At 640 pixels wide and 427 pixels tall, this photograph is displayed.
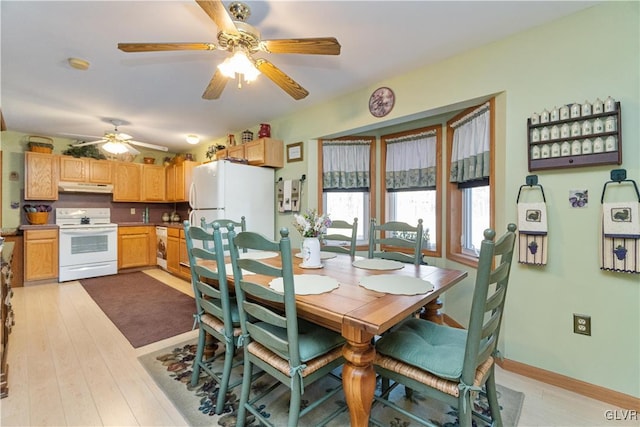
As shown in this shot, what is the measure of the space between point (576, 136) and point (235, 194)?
3286 mm

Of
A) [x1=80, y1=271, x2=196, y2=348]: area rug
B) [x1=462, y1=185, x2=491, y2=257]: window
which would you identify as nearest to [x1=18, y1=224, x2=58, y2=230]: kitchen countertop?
[x1=80, y1=271, x2=196, y2=348]: area rug

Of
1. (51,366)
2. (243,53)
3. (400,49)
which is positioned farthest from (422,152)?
(51,366)

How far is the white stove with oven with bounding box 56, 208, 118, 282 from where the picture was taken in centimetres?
439

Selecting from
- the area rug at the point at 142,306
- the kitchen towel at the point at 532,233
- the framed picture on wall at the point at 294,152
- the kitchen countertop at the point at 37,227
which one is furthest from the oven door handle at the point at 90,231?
the kitchen towel at the point at 532,233

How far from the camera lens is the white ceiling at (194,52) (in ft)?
5.76

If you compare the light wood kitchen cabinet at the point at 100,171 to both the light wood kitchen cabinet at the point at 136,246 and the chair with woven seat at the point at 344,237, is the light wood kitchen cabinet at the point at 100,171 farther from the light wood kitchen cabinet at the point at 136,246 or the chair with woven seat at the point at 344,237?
the chair with woven seat at the point at 344,237

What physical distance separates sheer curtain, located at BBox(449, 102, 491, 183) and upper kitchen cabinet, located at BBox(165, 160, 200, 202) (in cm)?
439

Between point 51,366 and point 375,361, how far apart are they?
93.9 inches

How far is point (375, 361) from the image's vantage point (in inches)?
53.9

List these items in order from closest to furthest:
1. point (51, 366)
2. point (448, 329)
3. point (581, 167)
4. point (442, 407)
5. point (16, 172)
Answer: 1. point (448, 329)
2. point (442, 407)
3. point (581, 167)
4. point (51, 366)
5. point (16, 172)

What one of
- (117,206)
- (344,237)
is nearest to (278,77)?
(344,237)

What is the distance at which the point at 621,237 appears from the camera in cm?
162

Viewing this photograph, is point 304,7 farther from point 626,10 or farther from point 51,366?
point 51,366

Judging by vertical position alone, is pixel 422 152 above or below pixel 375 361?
above
